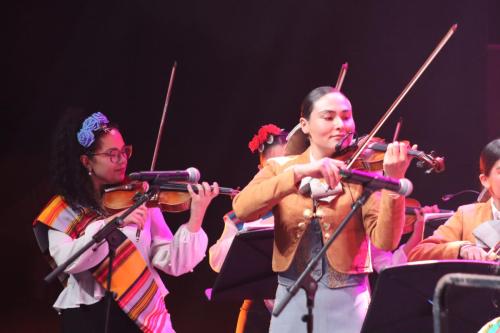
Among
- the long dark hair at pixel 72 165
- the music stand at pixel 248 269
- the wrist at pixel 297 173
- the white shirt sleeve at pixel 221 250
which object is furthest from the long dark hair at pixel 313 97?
the long dark hair at pixel 72 165

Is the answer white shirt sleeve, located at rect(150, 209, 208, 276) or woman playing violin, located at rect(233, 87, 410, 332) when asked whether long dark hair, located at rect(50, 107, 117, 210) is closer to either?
white shirt sleeve, located at rect(150, 209, 208, 276)

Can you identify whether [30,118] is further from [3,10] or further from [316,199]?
[316,199]

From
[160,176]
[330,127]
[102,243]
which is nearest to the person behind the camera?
[330,127]

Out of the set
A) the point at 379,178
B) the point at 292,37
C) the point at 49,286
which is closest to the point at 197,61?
the point at 292,37

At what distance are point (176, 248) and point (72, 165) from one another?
561 millimetres

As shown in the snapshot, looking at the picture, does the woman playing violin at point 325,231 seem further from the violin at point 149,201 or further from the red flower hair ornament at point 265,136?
the red flower hair ornament at point 265,136

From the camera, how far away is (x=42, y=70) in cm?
411

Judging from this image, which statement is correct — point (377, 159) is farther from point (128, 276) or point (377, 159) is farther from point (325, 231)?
point (128, 276)

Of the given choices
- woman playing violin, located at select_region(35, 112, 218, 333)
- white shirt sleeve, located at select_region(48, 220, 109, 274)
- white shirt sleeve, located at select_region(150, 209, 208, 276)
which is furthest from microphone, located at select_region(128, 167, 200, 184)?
white shirt sleeve, located at select_region(48, 220, 109, 274)

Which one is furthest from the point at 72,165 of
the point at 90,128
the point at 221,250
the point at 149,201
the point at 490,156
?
the point at 490,156

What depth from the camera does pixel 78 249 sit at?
273 cm

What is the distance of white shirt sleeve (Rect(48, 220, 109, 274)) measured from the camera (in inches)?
107

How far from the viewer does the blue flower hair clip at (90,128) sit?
299 cm

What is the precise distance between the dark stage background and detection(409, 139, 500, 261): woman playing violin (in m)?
1.52
